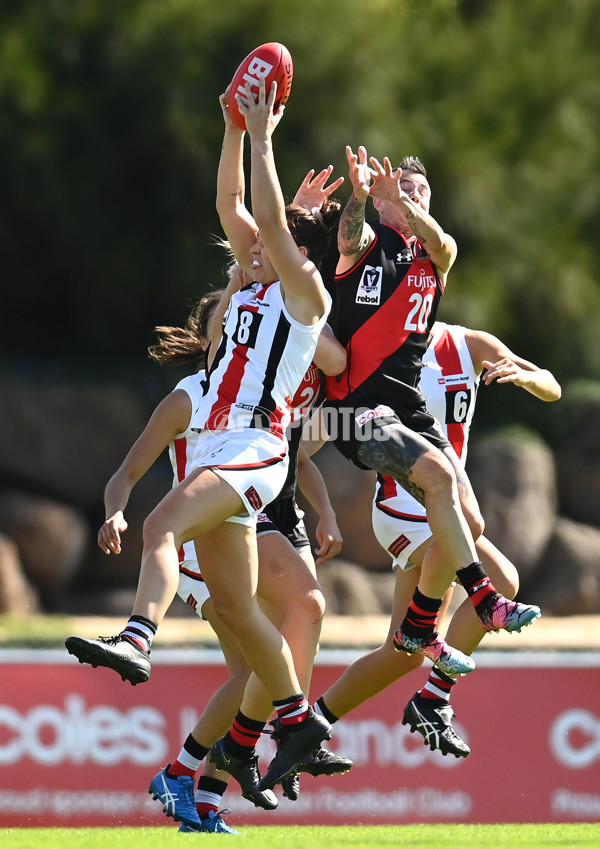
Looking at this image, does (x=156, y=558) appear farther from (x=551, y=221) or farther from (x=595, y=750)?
(x=551, y=221)

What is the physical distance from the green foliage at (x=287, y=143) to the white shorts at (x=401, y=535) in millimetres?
8418

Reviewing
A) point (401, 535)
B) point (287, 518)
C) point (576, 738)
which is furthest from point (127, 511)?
point (287, 518)

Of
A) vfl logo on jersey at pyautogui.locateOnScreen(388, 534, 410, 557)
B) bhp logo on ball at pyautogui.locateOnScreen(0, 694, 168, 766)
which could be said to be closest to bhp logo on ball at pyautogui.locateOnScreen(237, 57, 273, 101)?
vfl logo on jersey at pyautogui.locateOnScreen(388, 534, 410, 557)

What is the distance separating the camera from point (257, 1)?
13.8 metres

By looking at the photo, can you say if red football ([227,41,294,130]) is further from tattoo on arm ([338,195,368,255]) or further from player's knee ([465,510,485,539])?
player's knee ([465,510,485,539])

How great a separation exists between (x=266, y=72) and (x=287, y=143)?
9.20m

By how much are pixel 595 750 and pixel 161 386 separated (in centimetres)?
793

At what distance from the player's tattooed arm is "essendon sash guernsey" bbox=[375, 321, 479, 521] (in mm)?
754

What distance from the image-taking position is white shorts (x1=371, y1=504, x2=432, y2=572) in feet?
17.9

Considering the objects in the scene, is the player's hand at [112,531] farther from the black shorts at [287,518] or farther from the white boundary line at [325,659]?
the white boundary line at [325,659]

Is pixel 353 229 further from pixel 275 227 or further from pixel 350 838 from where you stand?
pixel 350 838

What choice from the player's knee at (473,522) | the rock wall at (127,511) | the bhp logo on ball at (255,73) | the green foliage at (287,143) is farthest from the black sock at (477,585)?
the green foliage at (287,143)

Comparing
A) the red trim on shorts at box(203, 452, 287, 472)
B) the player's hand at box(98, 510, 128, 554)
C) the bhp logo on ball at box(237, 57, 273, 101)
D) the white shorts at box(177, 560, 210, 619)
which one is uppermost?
the bhp logo on ball at box(237, 57, 273, 101)

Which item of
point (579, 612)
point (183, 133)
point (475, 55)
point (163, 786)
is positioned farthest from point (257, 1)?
point (163, 786)
